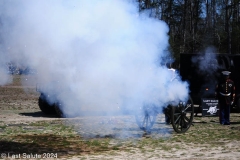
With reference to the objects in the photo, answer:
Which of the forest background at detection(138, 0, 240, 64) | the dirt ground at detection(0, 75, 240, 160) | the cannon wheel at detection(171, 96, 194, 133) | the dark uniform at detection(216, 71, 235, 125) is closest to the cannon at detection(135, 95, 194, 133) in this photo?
the cannon wheel at detection(171, 96, 194, 133)

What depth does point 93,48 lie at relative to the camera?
12156 millimetres

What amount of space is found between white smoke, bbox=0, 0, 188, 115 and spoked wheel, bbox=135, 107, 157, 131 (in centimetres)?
55

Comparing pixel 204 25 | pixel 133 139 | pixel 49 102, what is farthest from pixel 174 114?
pixel 204 25

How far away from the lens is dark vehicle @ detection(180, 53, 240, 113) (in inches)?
803

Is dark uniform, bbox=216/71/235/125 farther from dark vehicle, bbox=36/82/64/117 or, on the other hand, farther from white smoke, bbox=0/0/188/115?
dark vehicle, bbox=36/82/64/117

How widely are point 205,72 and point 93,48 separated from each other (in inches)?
387

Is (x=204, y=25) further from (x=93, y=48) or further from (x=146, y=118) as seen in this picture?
(x=93, y=48)

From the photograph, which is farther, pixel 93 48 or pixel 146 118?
pixel 146 118

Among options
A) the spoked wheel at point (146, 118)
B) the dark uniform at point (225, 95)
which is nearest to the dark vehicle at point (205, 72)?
the dark uniform at point (225, 95)

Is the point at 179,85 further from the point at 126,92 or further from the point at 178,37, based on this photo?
the point at 178,37

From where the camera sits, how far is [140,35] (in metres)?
12.7

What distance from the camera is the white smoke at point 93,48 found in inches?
458

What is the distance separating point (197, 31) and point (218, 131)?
2884 centimetres

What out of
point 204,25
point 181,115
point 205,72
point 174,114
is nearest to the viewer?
point 174,114
